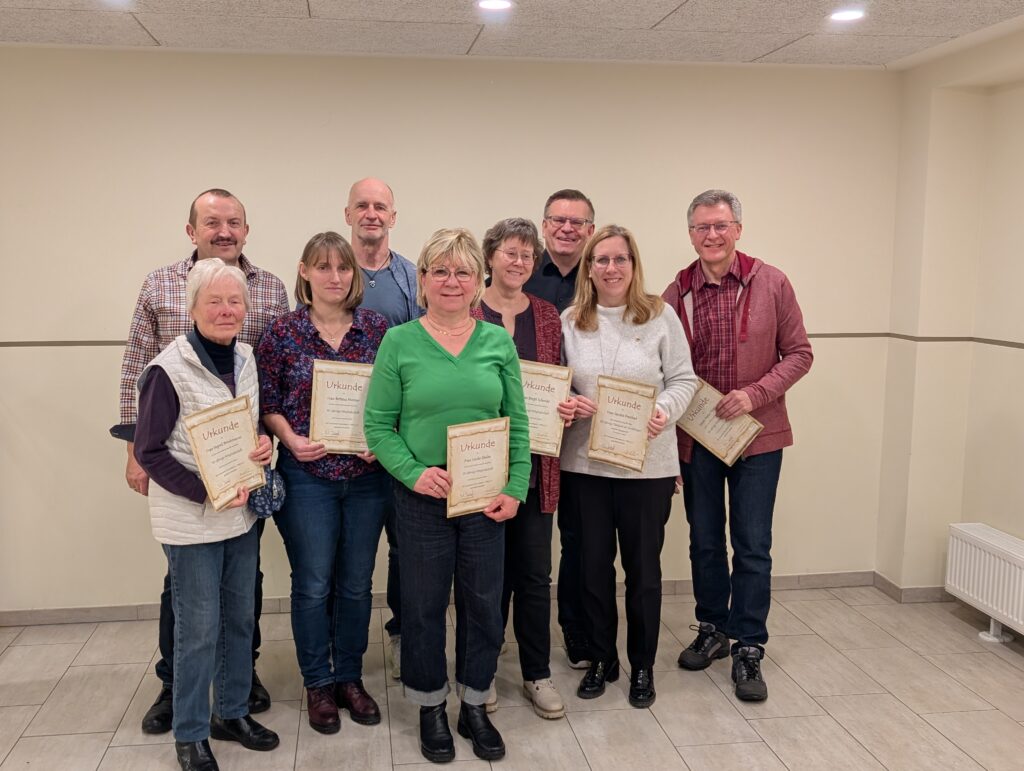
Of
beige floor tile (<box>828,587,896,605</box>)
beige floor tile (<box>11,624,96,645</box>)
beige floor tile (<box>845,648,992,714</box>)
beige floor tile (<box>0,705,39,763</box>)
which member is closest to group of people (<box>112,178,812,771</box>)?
beige floor tile (<box>0,705,39,763</box>)

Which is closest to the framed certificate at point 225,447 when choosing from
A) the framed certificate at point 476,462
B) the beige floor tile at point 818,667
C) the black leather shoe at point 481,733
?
the framed certificate at point 476,462

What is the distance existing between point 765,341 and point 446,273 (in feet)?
4.41

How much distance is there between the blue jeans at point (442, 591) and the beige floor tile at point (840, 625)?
1.77 m

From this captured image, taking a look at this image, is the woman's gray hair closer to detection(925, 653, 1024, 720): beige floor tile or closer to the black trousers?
the black trousers

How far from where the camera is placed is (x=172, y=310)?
313 centimetres

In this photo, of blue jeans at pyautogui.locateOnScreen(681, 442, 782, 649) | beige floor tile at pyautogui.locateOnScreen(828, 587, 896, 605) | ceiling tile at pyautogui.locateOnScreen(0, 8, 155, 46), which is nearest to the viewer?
ceiling tile at pyautogui.locateOnScreen(0, 8, 155, 46)

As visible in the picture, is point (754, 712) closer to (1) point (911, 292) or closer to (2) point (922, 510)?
(2) point (922, 510)

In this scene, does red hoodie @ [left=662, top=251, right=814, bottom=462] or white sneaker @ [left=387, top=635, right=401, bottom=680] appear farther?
white sneaker @ [left=387, top=635, right=401, bottom=680]

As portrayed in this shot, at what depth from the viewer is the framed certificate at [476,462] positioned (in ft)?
9.41

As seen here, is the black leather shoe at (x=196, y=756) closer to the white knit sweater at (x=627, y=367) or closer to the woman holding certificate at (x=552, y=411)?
the woman holding certificate at (x=552, y=411)

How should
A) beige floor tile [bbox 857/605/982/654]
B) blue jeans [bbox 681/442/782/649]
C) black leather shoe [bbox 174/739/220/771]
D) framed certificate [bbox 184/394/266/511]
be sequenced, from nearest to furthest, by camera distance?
framed certificate [bbox 184/394/266/511] < black leather shoe [bbox 174/739/220/771] < blue jeans [bbox 681/442/782/649] < beige floor tile [bbox 857/605/982/654]

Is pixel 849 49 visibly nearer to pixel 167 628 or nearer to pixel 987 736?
pixel 987 736

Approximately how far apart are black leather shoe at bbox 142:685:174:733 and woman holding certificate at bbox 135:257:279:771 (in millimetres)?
346

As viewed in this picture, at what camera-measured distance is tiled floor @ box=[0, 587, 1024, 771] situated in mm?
3125
